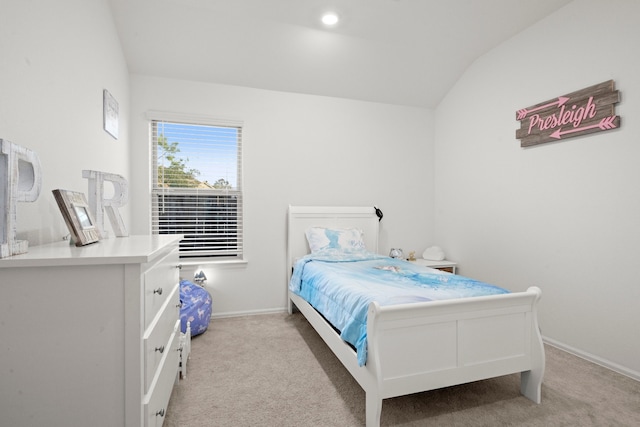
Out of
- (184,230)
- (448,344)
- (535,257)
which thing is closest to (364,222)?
(535,257)

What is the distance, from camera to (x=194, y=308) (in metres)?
2.86

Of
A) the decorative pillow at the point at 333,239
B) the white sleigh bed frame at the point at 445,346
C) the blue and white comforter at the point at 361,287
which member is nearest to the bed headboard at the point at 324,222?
the decorative pillow at the point at 333,239

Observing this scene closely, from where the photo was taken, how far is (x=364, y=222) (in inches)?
152

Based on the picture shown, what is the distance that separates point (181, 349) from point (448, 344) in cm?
158

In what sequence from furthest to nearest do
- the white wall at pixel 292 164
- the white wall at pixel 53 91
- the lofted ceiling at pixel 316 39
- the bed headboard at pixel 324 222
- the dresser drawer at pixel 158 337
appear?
the bed headboard at pixel 324 222 < the white wall at pixel 292 164 < the lofted ceiling at pixel 316 39 < the white wall at pixel 53 91 < the dresser drawer at pixel 158 337

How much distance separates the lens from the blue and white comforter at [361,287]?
1.82 m

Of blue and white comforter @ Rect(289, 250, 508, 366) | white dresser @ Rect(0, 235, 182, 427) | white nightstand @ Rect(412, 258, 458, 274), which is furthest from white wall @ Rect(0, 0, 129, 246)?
white nightstand @ Rect(412, 258, 458, 274)

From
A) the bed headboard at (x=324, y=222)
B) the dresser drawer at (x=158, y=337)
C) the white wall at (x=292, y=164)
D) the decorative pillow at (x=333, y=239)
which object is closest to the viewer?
the dresser drawer at (x=158, y=337)

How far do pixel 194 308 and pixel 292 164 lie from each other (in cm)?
174

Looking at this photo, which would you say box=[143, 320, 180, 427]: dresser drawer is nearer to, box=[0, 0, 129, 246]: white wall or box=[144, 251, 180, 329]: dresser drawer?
box=[144, 251, 180, 329]: dresser drawer

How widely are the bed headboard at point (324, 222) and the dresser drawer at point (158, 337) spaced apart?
1.77m

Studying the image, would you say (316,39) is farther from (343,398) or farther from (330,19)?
(343,398)

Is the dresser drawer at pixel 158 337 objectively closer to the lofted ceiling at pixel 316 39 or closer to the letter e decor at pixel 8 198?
the letter e decor at pixel 8 198

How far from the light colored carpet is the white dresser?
79 cm
